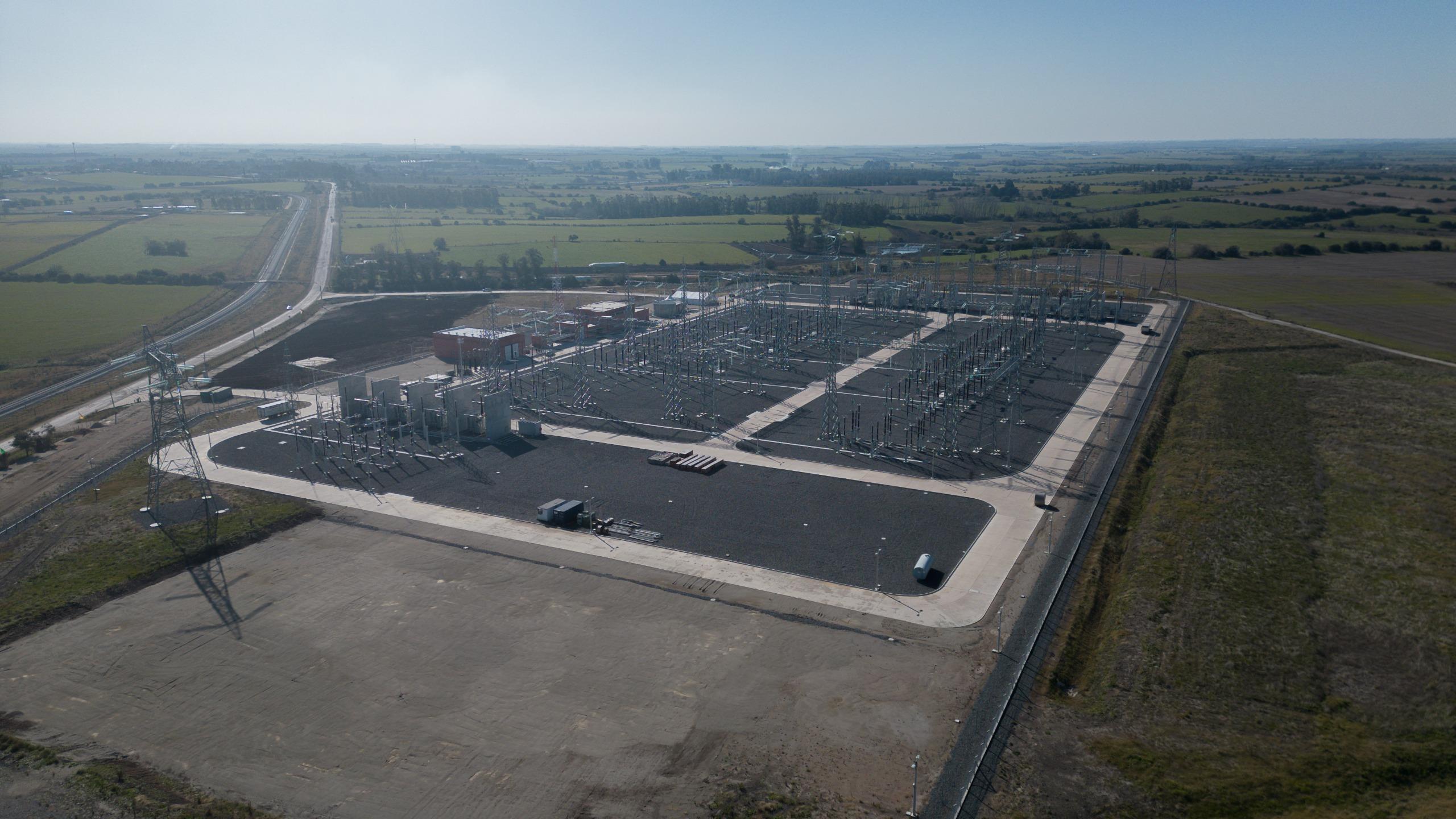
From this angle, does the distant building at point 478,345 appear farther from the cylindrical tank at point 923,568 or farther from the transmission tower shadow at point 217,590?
the cylindrical tank at point 923,568

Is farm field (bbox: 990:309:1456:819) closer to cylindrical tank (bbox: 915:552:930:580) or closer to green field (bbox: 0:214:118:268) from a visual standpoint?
cylindrical tank (bbox: 915:552:930:580)

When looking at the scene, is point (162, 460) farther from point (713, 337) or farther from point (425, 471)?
point (713, 337)

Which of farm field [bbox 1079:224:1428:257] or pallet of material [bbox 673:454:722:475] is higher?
farm field [bbox 1079:224:1428:257]

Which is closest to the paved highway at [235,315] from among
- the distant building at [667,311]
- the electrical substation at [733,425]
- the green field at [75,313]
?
the green field at [75,313]

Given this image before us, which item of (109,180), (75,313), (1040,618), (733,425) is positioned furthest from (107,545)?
(109,180)

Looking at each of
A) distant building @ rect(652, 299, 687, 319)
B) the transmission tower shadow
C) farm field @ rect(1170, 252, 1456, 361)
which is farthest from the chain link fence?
distant building @ rect(652, 299, 687, 319)

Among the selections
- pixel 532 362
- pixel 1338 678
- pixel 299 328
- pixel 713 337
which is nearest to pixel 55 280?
pixel 299 328
